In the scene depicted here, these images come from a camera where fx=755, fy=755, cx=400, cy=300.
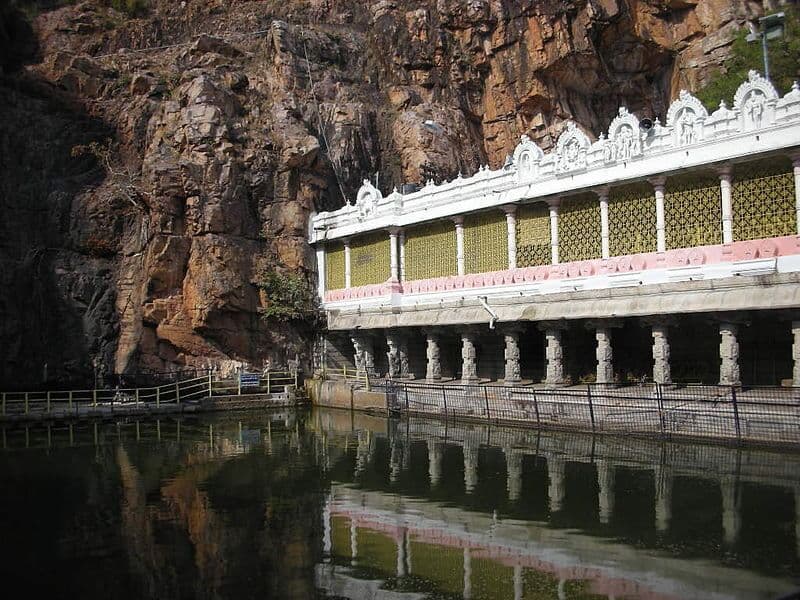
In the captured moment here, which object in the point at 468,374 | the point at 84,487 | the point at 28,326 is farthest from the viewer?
the point at 28,326

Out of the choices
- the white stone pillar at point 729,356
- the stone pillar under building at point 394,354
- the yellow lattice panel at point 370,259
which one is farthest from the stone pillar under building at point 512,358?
the yellow lattice panel at point 370,259

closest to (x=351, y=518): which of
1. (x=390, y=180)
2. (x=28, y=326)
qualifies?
(x=28, y=326)

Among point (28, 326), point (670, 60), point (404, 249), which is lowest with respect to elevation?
point (28, 326)

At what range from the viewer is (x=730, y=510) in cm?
1266

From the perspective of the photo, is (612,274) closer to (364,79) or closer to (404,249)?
(404,249)

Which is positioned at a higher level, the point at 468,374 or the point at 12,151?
the point at 12,151

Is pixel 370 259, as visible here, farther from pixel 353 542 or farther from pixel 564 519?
pixel 353 542

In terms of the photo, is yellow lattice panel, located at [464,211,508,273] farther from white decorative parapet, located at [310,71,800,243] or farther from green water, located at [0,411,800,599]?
green water, located at [0,411,800,599]

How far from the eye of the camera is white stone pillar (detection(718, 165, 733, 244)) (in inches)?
815

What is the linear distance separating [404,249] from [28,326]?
15724 millimetres

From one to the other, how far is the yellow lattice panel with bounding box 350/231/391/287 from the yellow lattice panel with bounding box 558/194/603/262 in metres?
8.84

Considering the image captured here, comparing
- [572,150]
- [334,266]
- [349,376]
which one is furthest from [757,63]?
[349,376]

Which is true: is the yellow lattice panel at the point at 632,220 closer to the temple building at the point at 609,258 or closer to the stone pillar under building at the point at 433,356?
the temple building at the point at 609,258

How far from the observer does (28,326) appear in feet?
101
